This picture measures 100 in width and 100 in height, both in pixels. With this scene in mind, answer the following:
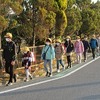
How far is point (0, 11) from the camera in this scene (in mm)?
16344

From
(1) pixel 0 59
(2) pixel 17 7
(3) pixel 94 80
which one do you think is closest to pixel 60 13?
(2) pixel 17 7

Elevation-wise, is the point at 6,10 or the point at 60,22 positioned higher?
the point at 6,10

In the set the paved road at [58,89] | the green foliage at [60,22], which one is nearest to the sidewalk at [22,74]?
the paved road at [58,89]

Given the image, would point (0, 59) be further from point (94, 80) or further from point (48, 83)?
point (94, 80)

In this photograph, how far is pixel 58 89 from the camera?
1079cm

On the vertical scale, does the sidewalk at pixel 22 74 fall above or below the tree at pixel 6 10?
below

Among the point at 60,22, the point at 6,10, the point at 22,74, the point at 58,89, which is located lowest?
the point at 58,89

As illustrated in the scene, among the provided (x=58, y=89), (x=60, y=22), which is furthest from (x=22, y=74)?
(x=60, y=22)

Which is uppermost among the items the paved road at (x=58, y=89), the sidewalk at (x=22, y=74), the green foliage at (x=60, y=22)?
the green foliage at (x=60, y=22)

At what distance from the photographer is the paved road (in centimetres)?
951

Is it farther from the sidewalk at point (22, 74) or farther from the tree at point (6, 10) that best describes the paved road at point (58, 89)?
the tree at point (6, 10)

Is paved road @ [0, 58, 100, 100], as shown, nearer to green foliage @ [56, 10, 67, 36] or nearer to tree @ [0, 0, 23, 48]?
tree @ [0, 0, 23, 48]

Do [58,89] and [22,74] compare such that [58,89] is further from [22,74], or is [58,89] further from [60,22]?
[60,22]

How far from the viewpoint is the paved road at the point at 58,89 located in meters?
9.51
